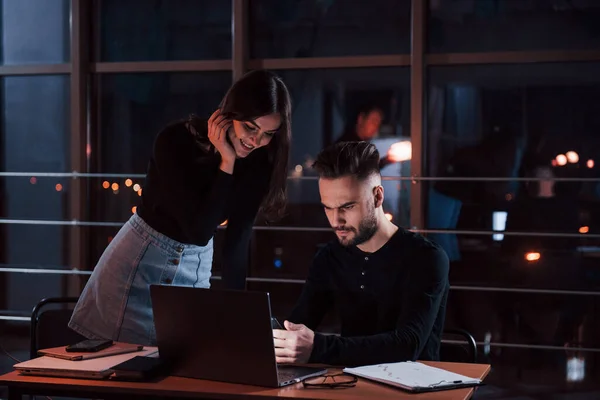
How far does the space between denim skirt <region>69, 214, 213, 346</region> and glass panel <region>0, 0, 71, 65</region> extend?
118 inches

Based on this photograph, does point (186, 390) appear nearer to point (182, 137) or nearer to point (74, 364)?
point (74, 364)

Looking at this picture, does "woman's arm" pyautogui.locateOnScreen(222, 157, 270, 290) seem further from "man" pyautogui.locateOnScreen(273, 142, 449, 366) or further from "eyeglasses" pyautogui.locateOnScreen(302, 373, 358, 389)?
"eyeglasses" pyautogui.locateOnScreen(302, 373, 358, 389)

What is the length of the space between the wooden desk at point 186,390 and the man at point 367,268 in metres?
0.36

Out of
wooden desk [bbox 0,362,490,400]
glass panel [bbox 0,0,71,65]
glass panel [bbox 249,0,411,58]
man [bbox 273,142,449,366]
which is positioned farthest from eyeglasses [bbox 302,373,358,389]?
glass panel [bbox 0,0,71,65]

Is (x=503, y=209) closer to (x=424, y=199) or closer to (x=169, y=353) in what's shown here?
(x=424, y=199)

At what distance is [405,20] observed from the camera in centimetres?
455

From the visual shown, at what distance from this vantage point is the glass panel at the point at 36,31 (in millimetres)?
5027

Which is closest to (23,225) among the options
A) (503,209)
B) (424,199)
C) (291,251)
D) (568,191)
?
(291,251)

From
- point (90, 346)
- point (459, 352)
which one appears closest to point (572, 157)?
point (459, 352)

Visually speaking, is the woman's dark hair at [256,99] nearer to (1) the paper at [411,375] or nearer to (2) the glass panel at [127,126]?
(1) the paper at [411,375]

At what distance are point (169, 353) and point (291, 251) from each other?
9.45 feet

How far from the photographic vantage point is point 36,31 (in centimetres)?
507

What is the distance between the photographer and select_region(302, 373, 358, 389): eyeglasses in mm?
1796

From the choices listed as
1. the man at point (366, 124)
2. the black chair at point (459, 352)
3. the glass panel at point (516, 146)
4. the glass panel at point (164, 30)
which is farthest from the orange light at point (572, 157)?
the black chair at point (459, 352)
